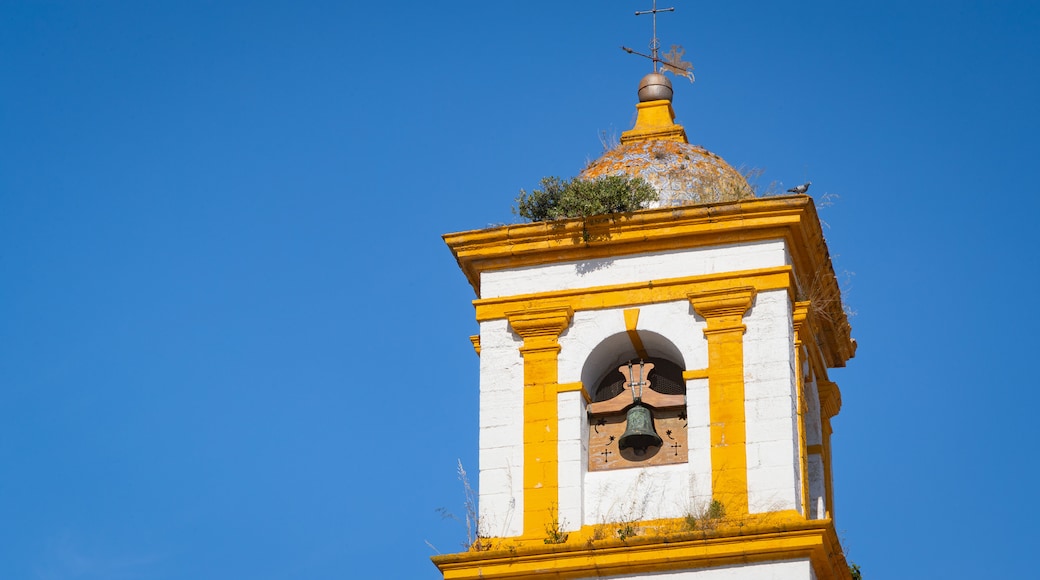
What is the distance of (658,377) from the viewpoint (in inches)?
1043

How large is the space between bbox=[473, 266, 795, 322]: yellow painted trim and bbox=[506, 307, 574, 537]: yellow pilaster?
0.12 metres

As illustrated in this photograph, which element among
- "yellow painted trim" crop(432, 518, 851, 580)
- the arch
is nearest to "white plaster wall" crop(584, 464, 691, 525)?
"yellow painted trim" crop(432, 518, 851, 580)

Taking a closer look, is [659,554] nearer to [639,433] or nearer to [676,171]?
[639,433]

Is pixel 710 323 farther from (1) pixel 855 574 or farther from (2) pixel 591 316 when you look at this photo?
(1) pixel 855 574

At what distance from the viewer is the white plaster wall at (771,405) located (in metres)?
24.8

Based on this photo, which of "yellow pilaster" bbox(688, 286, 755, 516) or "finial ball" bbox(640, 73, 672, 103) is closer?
"yellow pilaster" bbox(688, 286, 755, 516)

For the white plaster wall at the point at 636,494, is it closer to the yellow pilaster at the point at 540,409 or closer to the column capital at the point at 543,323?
the yellow pilaster at the point at 540,409

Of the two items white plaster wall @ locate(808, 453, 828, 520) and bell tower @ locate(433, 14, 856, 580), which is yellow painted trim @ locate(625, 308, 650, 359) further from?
white plaster wall @ locate(808, 453, 828, 520)

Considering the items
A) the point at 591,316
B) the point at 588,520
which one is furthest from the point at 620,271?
the point at 588,520

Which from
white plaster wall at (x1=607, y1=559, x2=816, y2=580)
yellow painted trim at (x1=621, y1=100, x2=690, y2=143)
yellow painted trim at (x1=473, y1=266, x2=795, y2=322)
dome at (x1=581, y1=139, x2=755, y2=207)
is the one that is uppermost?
yellow painted trim at (x1=621, y1=100, x2=690, y2=143)

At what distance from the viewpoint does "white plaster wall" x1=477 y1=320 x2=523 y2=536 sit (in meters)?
25.4

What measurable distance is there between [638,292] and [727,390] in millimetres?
1548

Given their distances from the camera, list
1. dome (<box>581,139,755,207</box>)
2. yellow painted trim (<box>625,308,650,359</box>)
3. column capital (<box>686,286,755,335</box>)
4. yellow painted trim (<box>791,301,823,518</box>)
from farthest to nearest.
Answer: dome (<box>581,139,755,207</box>)
yellow painted trim (<box>625,308,650,359</box>)
column capital (<box>686,286,755,335</box>)
yellow painted trim (<box>791,301,823,518</box>)

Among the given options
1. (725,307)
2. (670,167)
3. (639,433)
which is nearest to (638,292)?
(725,307)
